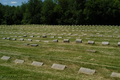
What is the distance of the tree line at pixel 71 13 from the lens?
1229 inches

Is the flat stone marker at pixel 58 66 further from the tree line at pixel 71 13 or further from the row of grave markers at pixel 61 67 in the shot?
the tree line at pixel 71 13

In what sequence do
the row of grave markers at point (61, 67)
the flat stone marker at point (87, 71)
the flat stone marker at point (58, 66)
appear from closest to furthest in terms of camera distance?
the row of grave markers at point (61, 67) < the flat stone marker at point (87, 71) < the flat stone marker at point (58, 66)

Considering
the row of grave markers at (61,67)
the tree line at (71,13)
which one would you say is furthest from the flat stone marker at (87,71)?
the tree line at (71,13)

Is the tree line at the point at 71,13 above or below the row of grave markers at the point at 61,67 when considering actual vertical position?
above

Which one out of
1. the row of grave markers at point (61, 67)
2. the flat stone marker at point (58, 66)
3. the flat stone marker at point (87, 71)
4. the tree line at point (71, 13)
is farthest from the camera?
the tree line at point (71, 13)

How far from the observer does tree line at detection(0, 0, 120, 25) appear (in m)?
31.2

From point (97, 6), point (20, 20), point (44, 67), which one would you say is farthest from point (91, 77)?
point (20, 20)

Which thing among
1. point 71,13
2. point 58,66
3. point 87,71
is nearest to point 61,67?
point 58,66

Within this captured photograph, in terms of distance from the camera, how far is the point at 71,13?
117ft

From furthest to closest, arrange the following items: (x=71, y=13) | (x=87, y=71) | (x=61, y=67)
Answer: (x=71, y=13) → (x=61, y=67) → (x=87, y=71)

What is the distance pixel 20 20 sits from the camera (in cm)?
4641

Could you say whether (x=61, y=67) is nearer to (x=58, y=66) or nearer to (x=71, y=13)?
(x=58, y=66)

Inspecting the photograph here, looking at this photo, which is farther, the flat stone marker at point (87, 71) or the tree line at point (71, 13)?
the tree line at point (71, 13)

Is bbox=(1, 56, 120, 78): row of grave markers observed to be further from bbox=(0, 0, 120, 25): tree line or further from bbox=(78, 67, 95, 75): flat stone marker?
bbox=(0, 0, 120, 25): tree line
